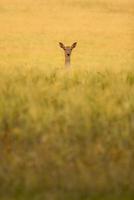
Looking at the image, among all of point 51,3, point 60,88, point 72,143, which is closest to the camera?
point 72,143

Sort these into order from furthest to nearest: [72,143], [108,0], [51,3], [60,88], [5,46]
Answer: [108,0] < [51,3] < [5,46] < [60,88] < [72,143]

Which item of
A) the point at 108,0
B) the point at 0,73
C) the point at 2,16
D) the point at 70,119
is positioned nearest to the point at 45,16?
the point at 2,16

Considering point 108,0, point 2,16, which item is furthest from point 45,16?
point 108,0

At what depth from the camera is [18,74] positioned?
5.01m

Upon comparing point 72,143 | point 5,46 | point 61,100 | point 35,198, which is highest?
point 5,46

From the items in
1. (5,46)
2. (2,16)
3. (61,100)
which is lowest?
(61,100)

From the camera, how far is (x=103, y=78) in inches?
191

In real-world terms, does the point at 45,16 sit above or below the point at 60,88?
above

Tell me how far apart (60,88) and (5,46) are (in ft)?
48.5

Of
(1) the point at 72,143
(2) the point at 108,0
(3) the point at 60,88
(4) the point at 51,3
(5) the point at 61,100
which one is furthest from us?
(2) the point at 108,0

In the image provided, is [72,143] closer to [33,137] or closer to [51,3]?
[33,137]

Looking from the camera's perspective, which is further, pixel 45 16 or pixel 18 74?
pixel 45 16

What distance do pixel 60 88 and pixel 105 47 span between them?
51.4 feet

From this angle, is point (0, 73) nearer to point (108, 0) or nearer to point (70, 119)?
point (70, 119)
